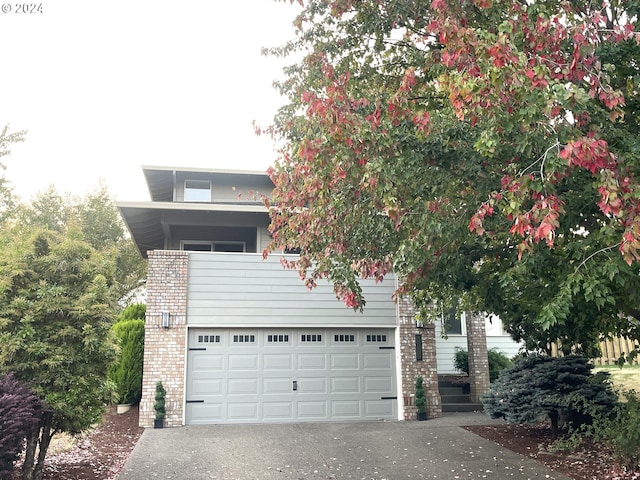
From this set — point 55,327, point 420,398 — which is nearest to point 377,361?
point 420,398

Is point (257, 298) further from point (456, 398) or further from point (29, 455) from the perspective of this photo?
point (29, 455)

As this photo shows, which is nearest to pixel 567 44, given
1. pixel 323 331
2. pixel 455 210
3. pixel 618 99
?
pixel 618 99

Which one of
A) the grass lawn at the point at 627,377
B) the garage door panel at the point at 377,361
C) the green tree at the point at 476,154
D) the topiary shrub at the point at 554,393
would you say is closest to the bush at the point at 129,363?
the garage door panel at the point at 377,361

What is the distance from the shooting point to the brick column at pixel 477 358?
14.6 meters

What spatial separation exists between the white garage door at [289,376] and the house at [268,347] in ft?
0.08

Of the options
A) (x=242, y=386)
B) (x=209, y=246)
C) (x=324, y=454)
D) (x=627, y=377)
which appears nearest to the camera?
(x=324, y=454)

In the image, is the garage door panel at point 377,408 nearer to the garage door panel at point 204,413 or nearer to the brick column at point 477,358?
the brick column at point 477,358

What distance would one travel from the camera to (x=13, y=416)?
21.3ft

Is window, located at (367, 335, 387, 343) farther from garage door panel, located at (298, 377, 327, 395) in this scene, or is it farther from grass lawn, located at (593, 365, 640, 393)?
grass lawn, located at (593, 365, 640, 393)

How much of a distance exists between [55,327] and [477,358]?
35.5 ft

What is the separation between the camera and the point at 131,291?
2988 cm

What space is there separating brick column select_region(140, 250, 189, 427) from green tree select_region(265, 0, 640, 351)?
4974 millimetres

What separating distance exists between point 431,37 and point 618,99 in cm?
356

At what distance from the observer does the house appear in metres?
12.6
